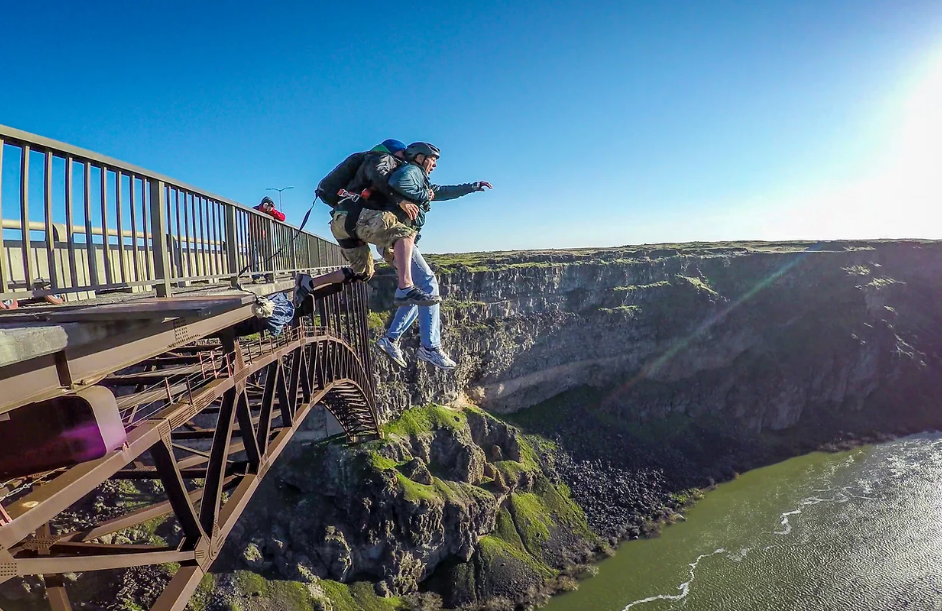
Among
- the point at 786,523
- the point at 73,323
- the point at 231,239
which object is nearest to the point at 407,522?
the point at 231,239

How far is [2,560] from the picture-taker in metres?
3.26

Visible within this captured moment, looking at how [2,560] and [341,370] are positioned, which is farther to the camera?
[341,370]

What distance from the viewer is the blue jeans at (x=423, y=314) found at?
791cm

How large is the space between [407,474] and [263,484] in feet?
25.1

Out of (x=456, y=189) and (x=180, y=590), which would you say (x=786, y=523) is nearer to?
(x=456, y=189)

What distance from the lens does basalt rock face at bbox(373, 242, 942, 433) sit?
1535 inches

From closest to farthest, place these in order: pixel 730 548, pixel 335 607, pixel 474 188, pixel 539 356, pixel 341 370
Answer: pixel 474 188 < pixel 341 370 < pixel 335 607 < pixel 730 548 < pixel 539 356

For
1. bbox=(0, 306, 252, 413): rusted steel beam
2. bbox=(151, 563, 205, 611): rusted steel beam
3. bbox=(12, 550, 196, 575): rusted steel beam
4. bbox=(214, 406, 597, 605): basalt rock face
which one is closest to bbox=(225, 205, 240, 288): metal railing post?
bbox=(0, 306, 252, 413): rusted steel beam

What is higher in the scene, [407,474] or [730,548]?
[407,474]

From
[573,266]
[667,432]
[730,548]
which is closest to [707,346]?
[667,432]

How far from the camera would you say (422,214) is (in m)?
7.33

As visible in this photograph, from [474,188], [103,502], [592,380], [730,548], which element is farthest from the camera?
[592,380]

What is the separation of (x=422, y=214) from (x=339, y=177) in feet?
4.74

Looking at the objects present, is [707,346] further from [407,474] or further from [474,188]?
[474,188]
